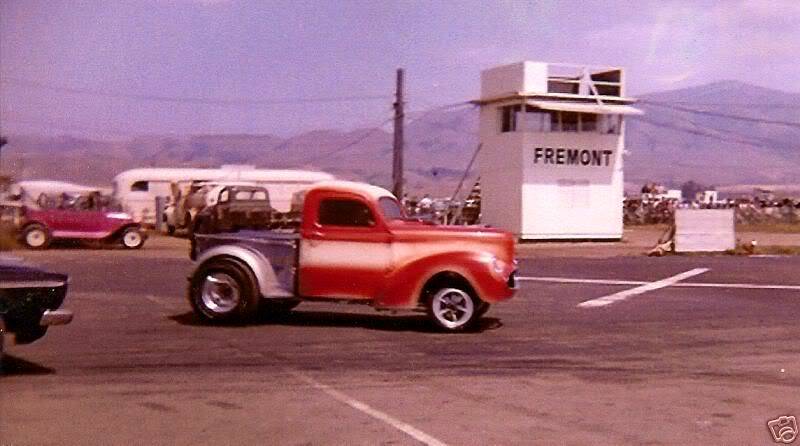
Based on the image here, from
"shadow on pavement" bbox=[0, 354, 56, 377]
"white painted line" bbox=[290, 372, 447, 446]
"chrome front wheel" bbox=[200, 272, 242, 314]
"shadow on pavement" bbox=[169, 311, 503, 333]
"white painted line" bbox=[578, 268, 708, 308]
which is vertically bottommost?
"white painted line" bbox=[290, 372, 447, 446]

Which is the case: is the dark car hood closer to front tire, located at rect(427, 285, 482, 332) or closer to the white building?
front tire, located at rect(427, 285, 482, 332)

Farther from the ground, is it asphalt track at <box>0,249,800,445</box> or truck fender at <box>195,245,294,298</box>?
truck fender at <box>195,245,294,298</box>

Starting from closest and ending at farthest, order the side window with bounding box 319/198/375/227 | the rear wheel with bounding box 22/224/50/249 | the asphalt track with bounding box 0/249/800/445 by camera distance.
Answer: the asphalt track with bounding box 0/249/800/445 < the side window with bounding box 319/198/375/227 < the rear wheel with bounding box 22/224/50/249

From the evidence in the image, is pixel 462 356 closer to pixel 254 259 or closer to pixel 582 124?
pixel 254 259

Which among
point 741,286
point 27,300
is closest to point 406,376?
point 27,300

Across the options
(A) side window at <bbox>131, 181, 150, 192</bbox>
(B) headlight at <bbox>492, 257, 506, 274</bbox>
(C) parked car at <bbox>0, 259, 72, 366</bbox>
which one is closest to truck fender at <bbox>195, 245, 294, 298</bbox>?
(B) headlight at <bbox>492, 257, 506, 274</bbox>

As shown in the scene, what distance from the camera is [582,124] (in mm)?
34656

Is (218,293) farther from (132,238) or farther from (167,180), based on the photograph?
(132,238)

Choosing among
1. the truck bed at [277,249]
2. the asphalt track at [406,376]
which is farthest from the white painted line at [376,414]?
the truck bed at [277,249]

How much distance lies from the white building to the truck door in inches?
794

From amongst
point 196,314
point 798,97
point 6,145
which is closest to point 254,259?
point 196,314

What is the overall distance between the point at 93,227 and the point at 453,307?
1530cm

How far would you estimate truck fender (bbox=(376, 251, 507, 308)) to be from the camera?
12883mm

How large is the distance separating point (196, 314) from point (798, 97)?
16166cm
